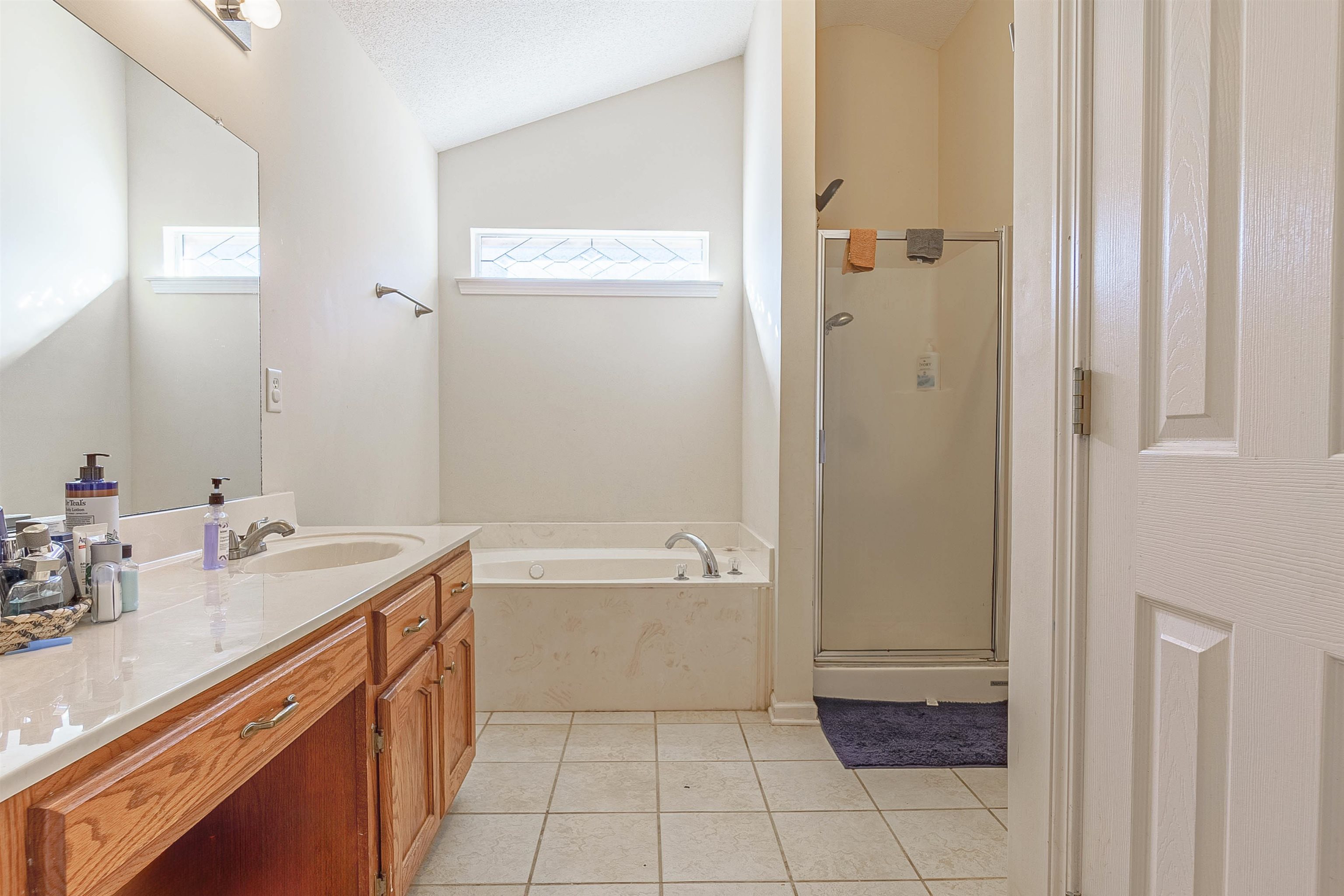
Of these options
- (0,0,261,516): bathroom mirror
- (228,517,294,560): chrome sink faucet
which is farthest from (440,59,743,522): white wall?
(228,517,294,560): chrome sink faucet

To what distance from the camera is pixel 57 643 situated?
858 millimetres

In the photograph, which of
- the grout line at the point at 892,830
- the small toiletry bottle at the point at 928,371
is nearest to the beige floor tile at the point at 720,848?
the grout line at the point at 892,830

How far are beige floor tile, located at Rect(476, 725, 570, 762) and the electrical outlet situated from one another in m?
1.20

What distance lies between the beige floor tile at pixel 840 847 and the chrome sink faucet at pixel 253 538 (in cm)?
144

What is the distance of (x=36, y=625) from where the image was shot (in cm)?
85

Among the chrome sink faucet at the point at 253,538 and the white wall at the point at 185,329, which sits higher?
the white wall at the point at 185,329

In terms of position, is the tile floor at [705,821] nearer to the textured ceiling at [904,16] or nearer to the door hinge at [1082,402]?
the door hinge at [1082,402]

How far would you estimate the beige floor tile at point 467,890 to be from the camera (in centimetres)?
158

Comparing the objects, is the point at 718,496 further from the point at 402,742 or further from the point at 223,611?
the point at 223,611

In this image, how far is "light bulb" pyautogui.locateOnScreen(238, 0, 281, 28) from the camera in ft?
5.43

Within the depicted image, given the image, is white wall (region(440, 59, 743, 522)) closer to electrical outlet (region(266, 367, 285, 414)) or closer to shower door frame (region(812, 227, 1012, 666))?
shower door frame (region(812, 227, 1012, 666))

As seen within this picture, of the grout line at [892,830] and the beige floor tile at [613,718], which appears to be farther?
the beige floor tile at [613,718]

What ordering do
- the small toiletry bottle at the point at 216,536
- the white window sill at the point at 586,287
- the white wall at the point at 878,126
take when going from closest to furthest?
1. the small toiletry bottle at the point at 216,536
2. the white wall at the point at 878,126
3. the white window sill at the point at 586,287

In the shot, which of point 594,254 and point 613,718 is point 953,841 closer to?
point 613,718
